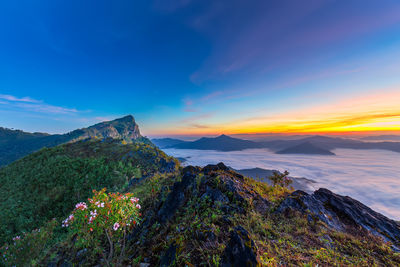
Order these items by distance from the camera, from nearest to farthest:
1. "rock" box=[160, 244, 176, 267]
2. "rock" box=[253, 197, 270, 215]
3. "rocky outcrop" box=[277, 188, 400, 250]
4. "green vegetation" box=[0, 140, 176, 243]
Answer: "rock" box=[160, 244, 176, 267], "rocky outcrop" box=[277, 188, 400, 250], "rock" box=[253, 197, 270, 215], "green vegetation" box=[0, 140, 176, 243]

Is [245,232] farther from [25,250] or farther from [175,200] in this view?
[25,250]

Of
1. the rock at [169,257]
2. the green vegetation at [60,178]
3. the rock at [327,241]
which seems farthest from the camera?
the green vegetation at [60,178]

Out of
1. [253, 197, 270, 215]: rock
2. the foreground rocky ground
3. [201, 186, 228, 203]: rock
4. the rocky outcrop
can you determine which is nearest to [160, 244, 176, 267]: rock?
the foreground rocky ground

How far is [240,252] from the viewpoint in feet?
10.9

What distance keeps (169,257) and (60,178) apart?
2800 centimetres

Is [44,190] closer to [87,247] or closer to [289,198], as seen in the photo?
[87,247]

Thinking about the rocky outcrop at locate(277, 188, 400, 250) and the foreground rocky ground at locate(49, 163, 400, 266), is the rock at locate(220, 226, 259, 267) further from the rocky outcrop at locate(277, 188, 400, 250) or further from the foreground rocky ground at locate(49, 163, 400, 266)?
the rocky outcrop at locate(277, 188, 400, 250)

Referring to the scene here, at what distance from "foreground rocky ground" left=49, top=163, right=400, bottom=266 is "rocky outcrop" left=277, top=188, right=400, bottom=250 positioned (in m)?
0.04

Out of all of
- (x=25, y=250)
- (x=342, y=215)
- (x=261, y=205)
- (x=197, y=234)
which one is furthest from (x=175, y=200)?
(x=25, y=250)

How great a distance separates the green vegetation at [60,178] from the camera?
1661cm

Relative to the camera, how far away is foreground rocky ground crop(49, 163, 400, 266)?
12.6 ft

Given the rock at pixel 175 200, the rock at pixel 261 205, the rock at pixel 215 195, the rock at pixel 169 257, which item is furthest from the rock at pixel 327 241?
the rock at pixel 175 200

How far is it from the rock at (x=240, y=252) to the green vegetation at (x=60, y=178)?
18.4m

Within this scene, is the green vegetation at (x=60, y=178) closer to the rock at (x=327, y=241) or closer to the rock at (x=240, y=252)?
the rock at (x=240, y=252)
